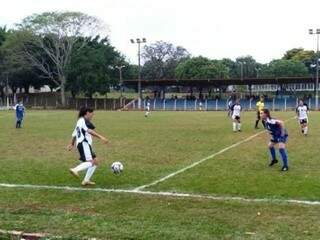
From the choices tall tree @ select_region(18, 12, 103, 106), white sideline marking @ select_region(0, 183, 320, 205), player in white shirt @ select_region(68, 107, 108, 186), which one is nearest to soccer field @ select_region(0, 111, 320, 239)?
white sideline marking @ select_region(0, 183, 320, 205)

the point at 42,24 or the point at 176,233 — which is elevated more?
the point at 42,24

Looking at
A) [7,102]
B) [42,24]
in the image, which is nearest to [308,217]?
[42,24]

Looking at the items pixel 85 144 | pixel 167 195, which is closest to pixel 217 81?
pixel 85 144

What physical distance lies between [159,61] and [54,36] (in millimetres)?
43885

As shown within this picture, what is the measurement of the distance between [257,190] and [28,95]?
9315 centimetres

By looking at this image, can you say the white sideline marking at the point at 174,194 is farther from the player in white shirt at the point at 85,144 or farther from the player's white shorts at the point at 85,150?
the player's white shorts at the point at 85,150

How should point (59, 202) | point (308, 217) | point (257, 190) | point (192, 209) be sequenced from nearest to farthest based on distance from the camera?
1. point (308, 217)
2. point (192, 209)
3. point (59, 202)
4. point (257, 190)

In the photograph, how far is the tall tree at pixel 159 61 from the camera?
124875 millimetres

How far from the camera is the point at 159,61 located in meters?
126

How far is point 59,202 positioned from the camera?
10.7 meters

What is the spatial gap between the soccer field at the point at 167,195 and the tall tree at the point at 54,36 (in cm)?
6686

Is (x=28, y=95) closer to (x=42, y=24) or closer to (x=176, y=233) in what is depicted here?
(x=42, y=24)

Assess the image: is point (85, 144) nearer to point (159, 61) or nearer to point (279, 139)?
point (279, 139)

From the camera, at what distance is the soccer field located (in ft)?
27.7
